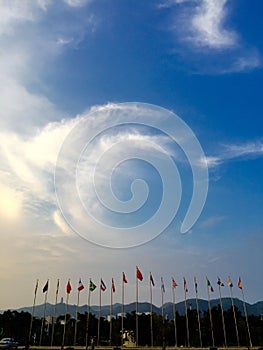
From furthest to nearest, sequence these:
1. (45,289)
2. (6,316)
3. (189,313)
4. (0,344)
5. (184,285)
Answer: (6,316), (189,313), (184,285), (45,289), (0,344)

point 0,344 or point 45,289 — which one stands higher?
point 45,289

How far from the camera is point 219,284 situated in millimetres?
74375

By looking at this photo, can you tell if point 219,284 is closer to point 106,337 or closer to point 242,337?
point 242,337


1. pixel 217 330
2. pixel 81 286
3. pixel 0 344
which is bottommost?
pixel 0 344

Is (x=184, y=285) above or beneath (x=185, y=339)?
above

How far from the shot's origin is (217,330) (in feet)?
286

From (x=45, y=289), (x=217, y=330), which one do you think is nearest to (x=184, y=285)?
(x=217, y=330)

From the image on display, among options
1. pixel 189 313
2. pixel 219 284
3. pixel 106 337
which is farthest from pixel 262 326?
pixel 106 337

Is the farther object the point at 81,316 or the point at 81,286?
the point at 81,316

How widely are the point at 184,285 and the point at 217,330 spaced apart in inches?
769

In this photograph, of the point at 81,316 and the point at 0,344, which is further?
the point at 81,316

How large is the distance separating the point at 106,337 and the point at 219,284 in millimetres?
40921

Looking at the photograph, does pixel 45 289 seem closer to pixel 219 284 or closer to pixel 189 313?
pixel 219 284

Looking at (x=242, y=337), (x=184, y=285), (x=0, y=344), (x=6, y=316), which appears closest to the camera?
(x=0, y=344)
